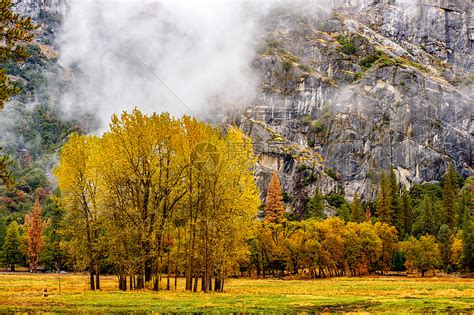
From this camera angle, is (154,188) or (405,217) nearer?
(154,188)

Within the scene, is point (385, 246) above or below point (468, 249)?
above

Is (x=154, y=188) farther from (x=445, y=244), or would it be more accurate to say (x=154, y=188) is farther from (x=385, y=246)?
(x=445, y=244)

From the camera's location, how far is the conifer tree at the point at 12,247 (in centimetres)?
12738

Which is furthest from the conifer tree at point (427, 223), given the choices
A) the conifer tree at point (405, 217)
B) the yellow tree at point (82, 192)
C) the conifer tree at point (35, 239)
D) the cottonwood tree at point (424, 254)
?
the yellow tree at point (82, 192)

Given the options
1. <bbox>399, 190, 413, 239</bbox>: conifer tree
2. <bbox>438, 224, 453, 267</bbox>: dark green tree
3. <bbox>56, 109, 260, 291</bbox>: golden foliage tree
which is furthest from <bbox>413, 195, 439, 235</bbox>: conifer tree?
<bbox>56, 109, 260, 291</bbox>: golden foliage tree

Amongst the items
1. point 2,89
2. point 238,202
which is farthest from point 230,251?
point 2,89

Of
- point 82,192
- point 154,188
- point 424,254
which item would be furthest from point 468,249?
point 82,192

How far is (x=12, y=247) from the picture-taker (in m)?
128

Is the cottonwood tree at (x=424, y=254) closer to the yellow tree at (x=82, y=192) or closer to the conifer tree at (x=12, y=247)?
the yellow tree at (x=82, y=192)

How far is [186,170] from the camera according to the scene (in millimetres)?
51781

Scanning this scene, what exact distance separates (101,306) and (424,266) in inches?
3524

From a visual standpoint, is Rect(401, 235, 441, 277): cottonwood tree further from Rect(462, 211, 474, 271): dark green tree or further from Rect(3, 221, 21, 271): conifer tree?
Rect(3, 221, 21, 271): conifer tree

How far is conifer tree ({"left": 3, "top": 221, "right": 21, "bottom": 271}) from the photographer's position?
127375 mm

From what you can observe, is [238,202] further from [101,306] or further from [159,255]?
[101,306]
